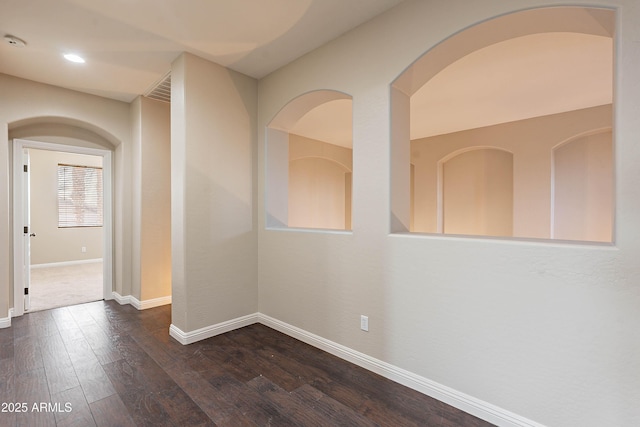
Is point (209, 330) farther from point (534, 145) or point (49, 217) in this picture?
point (49, 217)

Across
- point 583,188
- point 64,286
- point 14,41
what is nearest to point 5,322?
point 64,286

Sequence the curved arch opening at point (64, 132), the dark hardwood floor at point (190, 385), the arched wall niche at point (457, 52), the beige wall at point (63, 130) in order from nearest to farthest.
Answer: the arched wall niche at point (457, 52)
the dark hardwood floor at point (190, 385)
the beige wall at point (63, 130)
the curved arch opening at point (64, 132)

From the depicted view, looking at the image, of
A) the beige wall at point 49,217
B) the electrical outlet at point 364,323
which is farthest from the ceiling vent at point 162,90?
the beige wall at point 49,217

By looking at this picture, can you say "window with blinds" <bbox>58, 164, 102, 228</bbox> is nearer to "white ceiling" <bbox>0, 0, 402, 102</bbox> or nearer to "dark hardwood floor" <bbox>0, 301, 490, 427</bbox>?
"white ceiling" <bbox>0, 0, 402, 102</bbox>

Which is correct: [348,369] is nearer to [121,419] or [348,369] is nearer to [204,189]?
[121,419]

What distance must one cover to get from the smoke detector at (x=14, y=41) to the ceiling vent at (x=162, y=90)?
1.10m

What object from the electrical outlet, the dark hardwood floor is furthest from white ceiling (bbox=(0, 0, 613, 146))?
the dark hardwood floor

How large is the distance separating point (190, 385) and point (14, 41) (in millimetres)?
3240

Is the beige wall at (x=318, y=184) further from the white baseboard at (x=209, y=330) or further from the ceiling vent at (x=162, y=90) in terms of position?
the white baseboard at (x=209, y=330)

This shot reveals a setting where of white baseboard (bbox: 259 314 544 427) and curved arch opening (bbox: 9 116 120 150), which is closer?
white baseboard (bbox: 259 314 544 427)

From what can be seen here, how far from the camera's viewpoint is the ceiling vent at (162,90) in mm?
3344

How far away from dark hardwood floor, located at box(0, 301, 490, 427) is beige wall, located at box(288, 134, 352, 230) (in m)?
3.86

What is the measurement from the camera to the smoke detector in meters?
2.54

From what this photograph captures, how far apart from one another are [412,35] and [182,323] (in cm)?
317
